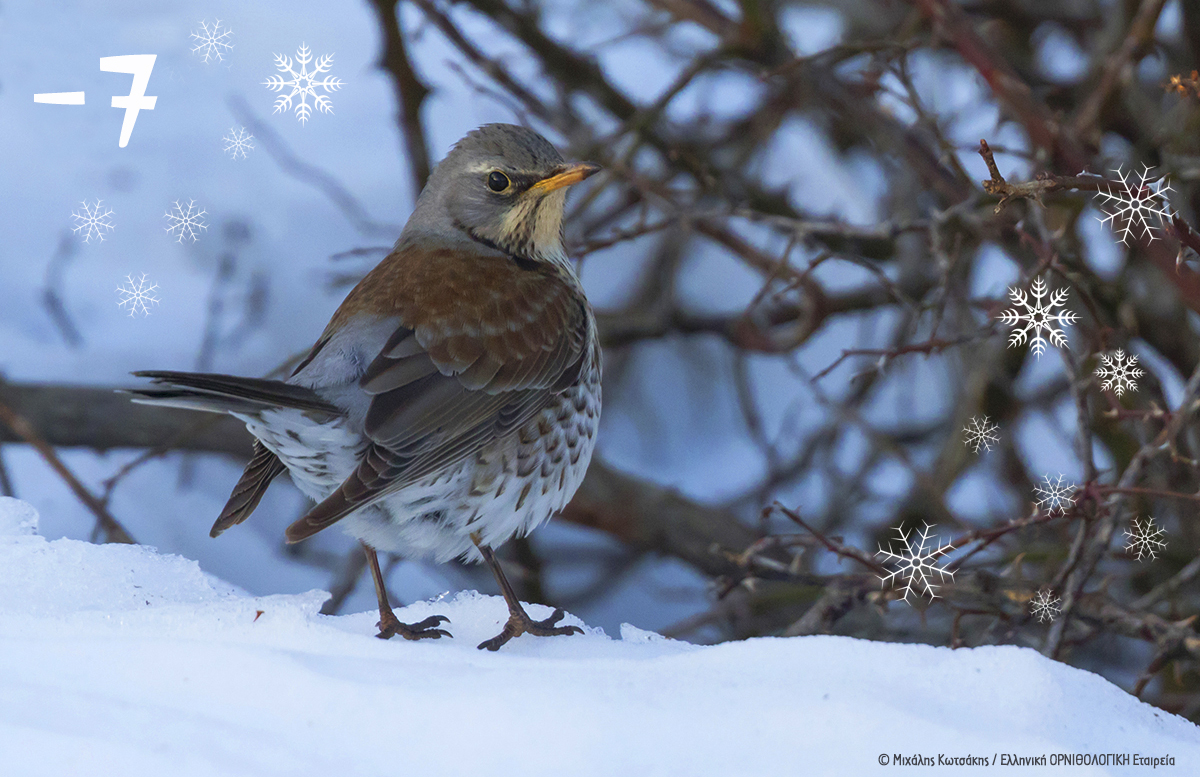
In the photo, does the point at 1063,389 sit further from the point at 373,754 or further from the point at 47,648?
the point at 47,648

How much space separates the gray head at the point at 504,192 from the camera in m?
3.29

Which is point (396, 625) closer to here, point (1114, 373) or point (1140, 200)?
point (1114, 373)

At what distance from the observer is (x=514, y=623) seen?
280cm

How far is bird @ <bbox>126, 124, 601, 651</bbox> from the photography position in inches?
102

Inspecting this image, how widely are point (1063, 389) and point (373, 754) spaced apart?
313 cm

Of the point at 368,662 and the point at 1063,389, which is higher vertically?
the point at 1063,389

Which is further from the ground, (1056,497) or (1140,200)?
(1140,200)

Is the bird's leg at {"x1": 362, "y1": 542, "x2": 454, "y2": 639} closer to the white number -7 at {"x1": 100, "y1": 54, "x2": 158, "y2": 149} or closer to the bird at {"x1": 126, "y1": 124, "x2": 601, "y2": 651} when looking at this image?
the bird at {"x1": 126, "y1": 124, "x2": 601, "y2": 651}

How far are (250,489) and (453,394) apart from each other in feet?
1.78

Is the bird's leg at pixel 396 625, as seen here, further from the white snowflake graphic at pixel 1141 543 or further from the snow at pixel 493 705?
the white snowflake graphic at pixel 1141 543

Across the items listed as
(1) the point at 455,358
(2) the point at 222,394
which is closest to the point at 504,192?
(1) the point at 455,358

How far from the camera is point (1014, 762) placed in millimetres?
1880

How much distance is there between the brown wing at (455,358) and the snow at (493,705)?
1.42 feet

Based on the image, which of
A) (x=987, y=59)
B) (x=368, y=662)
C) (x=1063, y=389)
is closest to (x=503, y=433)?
(x=368, y=662)
